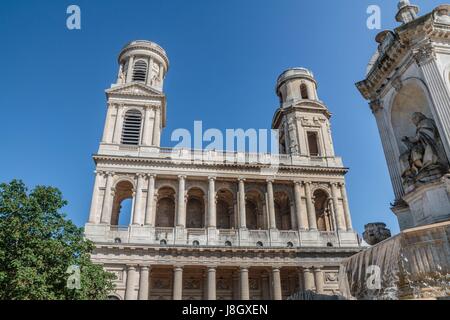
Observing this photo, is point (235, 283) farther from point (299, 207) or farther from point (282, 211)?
point (282, 211)

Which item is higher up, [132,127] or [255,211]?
[132,127]

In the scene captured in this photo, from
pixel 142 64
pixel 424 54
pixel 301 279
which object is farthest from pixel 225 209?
pixel 424 54

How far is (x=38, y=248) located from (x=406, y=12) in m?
14.7

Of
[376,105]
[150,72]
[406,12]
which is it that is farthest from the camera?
[150,72]

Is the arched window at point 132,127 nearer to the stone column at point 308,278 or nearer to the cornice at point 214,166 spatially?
the cornice at point 214,166

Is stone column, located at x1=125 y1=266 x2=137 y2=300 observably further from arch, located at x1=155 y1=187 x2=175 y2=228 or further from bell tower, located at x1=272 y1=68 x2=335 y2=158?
bell tower, located at x1=272 y1=68 x2=335 y2=158

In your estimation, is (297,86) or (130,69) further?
(297,86)

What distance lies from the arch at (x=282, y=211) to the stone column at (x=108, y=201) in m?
13.4

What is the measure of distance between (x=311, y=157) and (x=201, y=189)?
34.3ft

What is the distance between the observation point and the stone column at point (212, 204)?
25.5m

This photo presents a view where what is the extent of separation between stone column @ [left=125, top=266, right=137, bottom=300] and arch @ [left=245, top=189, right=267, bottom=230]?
1043 centimetres

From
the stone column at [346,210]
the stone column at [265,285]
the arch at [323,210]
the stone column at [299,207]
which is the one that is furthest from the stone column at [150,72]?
the stone column at [346,210]

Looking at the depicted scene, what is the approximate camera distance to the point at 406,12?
809 centimetres
